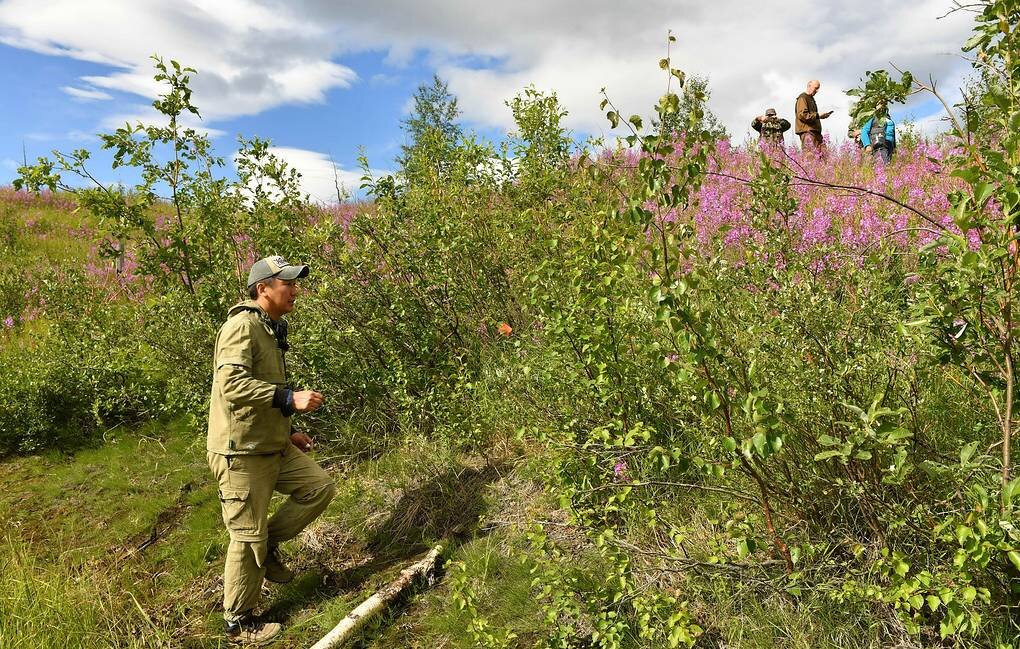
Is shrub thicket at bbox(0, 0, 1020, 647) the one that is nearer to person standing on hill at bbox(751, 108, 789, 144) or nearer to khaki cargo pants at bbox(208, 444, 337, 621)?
khaki cargo pants at bbox(208, 444, 337, 621)

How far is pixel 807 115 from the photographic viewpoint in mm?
11875

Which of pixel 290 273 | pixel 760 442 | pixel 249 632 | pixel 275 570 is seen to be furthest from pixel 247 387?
pixel 760 442

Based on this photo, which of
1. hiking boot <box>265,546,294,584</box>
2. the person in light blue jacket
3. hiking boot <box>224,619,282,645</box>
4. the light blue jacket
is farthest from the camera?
the light blue jacket

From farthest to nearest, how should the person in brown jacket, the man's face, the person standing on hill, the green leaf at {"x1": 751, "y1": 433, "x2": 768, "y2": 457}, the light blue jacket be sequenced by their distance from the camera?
1. the person in brown jacket
2. the person standing on hill
3. the light blue jacket
4. the man's face
5. the green leaf at {"x1": 751, "y1": 433, "x2": 768, "y2": 457}

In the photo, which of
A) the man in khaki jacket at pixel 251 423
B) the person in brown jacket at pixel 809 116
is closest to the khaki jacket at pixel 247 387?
the man in khaki jacket at pixel 251 423

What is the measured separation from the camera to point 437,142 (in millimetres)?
7035

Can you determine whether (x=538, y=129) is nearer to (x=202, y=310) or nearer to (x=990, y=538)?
(x=202, y=310)

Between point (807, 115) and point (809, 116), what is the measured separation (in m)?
0.04

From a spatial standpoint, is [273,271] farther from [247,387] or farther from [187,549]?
[187,549]

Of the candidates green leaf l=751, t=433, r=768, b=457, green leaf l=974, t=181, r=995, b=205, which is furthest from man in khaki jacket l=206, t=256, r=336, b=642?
green leaf l=974, t=181, r=995, b=205

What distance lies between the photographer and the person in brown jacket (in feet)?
38.9

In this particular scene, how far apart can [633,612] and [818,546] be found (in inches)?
41.4

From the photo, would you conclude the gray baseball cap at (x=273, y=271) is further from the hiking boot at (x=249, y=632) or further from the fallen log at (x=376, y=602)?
the hiking boot at (x=249, y=632)

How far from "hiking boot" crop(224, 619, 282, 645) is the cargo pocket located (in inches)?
23.9
